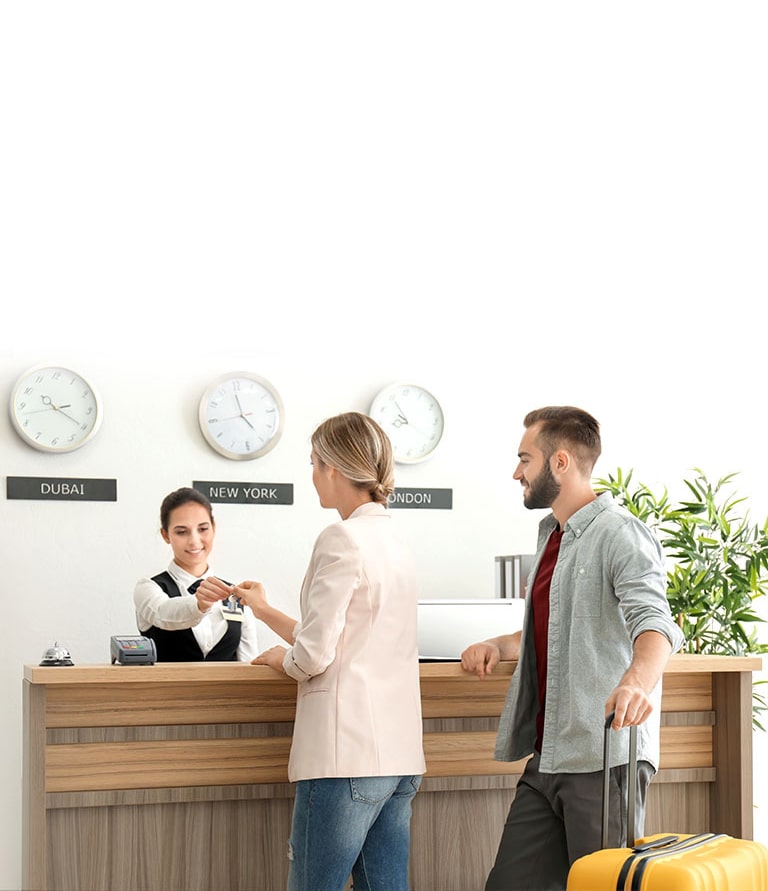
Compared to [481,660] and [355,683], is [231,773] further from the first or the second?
[481,660]

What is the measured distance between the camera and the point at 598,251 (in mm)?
5391

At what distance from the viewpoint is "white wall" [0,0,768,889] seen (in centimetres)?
467

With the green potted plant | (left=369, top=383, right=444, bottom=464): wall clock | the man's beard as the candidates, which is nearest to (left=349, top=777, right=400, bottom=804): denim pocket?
the man's beard

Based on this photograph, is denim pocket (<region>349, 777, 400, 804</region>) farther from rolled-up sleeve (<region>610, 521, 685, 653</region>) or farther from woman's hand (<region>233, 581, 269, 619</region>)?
rolled-up sleeve (<region>610, 521, 685, 653</region>)

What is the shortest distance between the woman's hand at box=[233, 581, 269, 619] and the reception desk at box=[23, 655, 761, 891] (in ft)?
0.65

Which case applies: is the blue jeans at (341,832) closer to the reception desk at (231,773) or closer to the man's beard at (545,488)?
the reception desk at (231,773)

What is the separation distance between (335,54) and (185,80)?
0.66 metres

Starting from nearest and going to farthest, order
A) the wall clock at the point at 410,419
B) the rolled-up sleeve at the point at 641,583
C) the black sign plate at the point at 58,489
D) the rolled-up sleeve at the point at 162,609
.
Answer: the rolled-up sleeve at the point at 641,583 < the rolled-up sleeve at the point at 162,609 < the black sign plate at the point at 58,489 < the wall clock at the point at 410,419

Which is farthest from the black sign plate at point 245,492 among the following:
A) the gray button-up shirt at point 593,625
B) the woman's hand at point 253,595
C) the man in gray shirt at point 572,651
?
the gray button-up shirt at point 593,625

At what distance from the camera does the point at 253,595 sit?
291cm

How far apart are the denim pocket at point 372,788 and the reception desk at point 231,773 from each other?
44 cm

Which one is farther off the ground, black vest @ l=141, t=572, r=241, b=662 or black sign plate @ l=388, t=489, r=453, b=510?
black sign plate @ l=388, t=489, r=453, b=510

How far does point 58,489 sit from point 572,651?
250 centimetres

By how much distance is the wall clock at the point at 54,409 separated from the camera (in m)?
4.54
